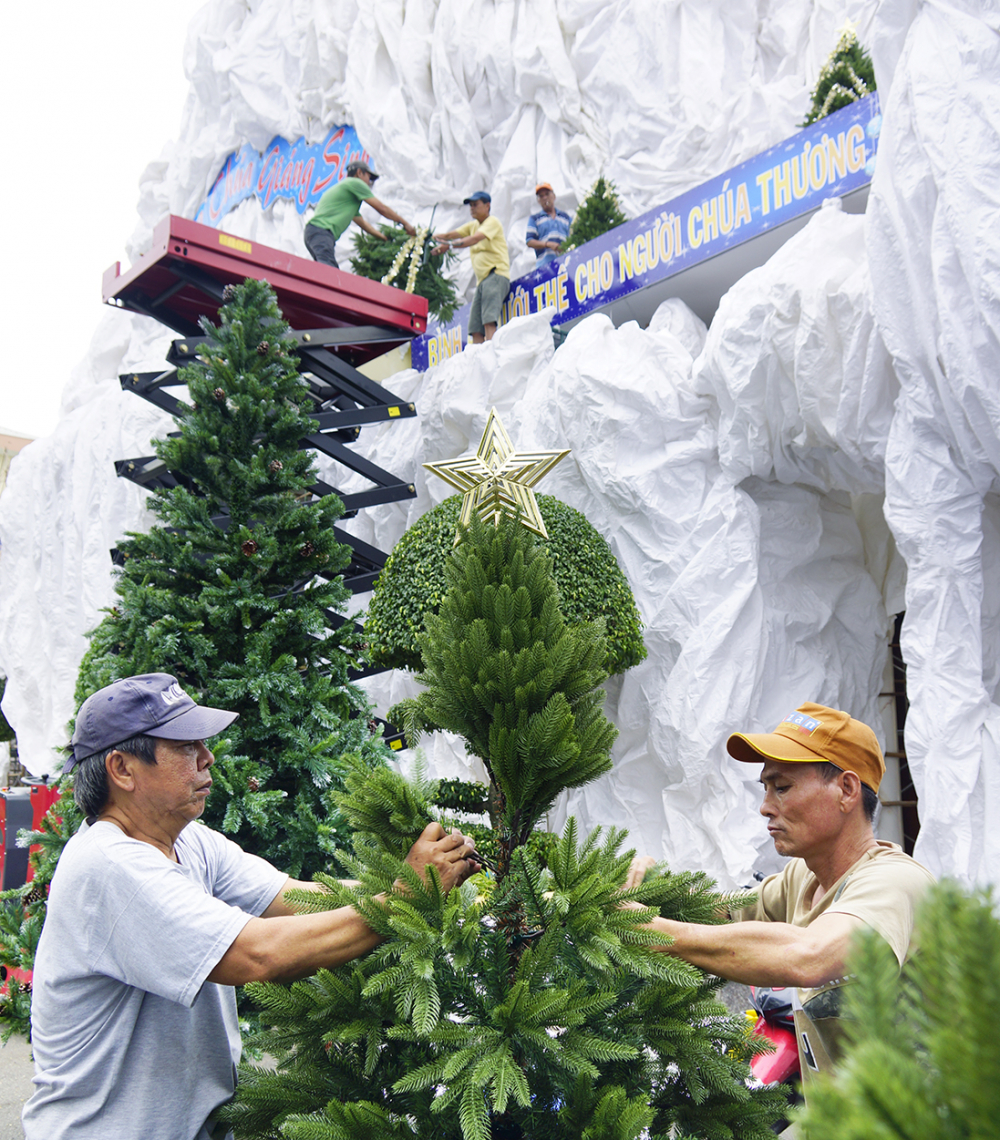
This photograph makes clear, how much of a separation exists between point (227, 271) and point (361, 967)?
5.02m

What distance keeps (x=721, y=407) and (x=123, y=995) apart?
5490 millimetres

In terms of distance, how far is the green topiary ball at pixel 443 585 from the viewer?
4.65 m

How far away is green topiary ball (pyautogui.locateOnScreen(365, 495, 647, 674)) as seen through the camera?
4.65 meters

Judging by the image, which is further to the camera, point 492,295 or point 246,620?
point 492,295

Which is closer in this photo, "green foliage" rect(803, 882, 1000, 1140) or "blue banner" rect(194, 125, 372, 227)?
"green foliage" rect(803, 882, 1000, 1140)

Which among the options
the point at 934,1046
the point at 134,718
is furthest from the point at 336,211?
the point at 934,1046

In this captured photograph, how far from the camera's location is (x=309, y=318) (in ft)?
20.8

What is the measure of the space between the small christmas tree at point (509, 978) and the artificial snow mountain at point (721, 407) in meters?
3.59

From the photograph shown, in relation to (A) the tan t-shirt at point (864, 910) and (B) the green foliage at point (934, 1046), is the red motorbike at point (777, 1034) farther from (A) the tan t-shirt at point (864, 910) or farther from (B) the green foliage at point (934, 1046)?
(B) the green foliage at point (934, 1046)

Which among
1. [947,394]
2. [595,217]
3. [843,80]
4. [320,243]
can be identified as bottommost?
[947,394]

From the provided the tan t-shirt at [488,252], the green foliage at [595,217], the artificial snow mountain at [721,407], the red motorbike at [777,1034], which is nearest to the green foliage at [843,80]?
the artificial snow mountain at [721,407]

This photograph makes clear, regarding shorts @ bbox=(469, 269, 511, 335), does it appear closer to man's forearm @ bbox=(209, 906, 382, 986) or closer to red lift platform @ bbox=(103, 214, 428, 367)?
red lift platform @ bbox=(103, 214, 428, 367)

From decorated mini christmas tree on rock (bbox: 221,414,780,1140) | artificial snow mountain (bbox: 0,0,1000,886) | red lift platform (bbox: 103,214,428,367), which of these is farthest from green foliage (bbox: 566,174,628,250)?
decorated mini christmas tree on rock (bbox: 221,414,780,1140)

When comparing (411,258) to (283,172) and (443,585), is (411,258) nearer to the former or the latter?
(443,585)
